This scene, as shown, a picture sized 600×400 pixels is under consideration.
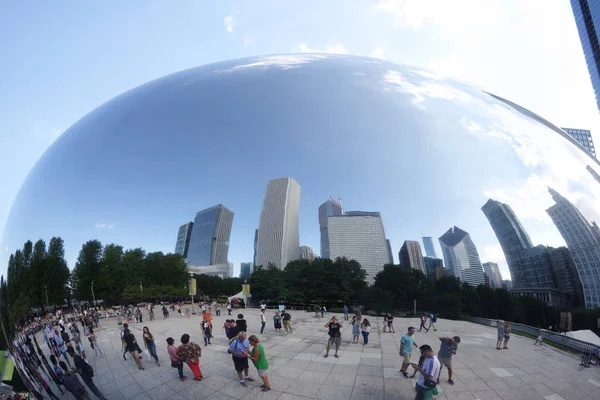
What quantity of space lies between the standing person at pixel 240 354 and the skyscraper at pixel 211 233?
669 mm

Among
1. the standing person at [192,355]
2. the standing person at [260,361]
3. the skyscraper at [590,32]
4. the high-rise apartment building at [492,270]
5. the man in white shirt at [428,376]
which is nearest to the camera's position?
the man in white shirt at [428,376]

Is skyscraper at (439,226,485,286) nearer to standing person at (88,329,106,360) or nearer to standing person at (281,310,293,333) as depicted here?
standing person at (281,310,293,333)

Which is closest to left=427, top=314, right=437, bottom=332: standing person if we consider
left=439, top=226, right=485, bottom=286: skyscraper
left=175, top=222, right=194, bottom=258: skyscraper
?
left=439, top=226, right=485, bottom=286: skyscraper

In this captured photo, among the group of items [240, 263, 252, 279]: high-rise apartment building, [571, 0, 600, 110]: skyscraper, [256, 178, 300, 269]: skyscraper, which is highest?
[571, 0, 600, 110]: skyscraper

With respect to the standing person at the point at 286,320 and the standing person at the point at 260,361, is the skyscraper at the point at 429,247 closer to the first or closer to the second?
the standing person at the point at 286,320

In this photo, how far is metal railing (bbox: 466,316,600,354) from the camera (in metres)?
2.44

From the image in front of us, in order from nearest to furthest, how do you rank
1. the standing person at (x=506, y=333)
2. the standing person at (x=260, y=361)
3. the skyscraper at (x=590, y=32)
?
the standing person at (x=260, y=361), the standing person at (x=506, y=333), the skyscraper at (x=590, y=32)

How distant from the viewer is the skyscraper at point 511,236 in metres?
2.57

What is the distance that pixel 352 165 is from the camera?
8.70ft

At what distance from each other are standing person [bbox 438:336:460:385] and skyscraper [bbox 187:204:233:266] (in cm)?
192

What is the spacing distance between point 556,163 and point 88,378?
193 inches

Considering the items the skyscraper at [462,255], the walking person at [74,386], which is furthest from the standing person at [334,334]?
the walking person at [74,386]

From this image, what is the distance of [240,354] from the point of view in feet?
7.63

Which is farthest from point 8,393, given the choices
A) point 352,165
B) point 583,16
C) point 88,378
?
point 583,16
